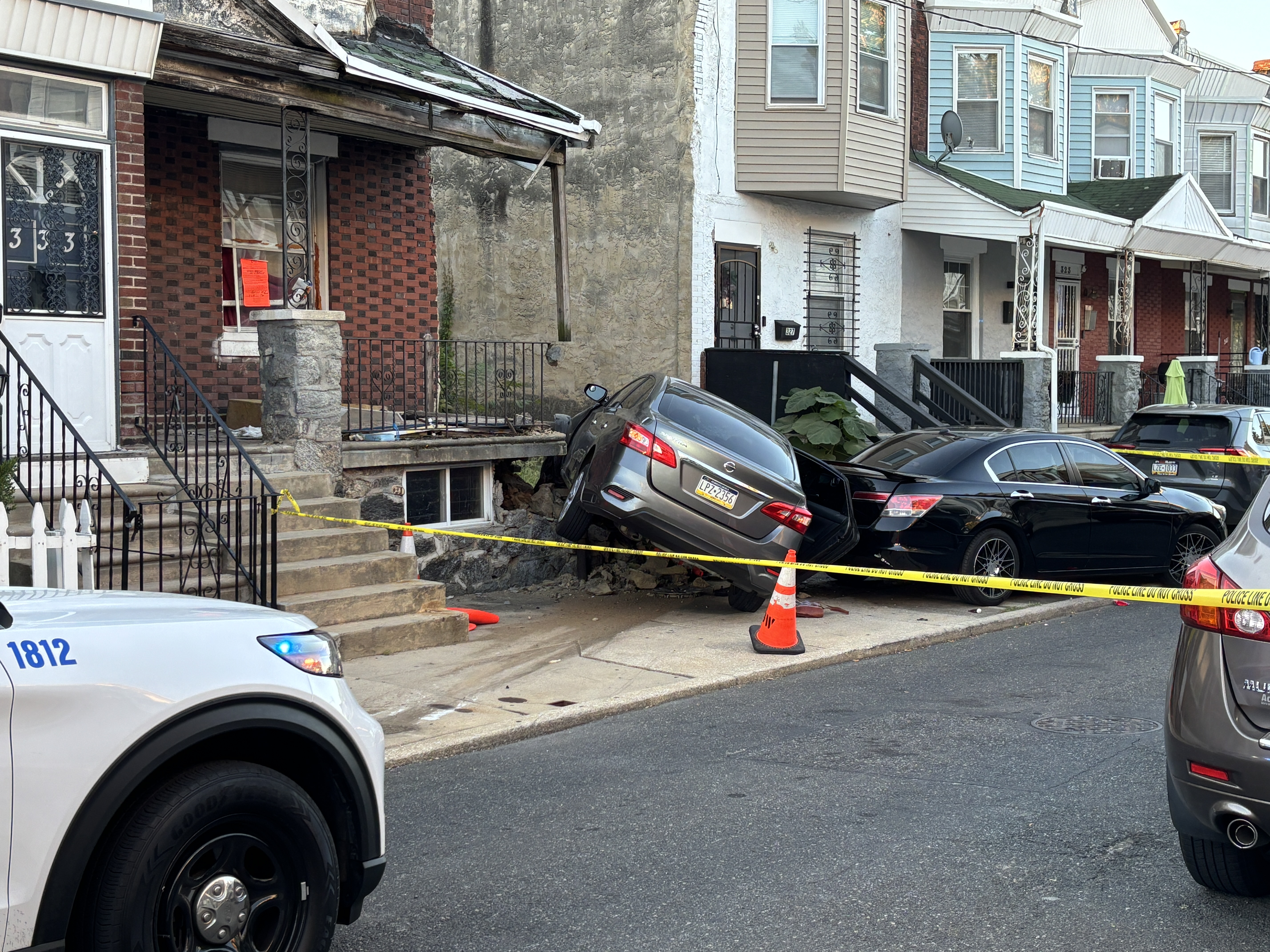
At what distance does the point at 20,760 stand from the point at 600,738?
14.6ft

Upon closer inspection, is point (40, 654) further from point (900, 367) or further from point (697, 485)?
point (900, 367)

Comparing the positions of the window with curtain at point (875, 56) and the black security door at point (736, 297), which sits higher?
the window with curtain at point (875, 56)

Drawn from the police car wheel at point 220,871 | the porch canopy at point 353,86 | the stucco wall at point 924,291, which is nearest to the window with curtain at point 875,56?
the stucco wall at point 924,291

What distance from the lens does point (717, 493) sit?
9914 mm

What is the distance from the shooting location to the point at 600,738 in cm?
725

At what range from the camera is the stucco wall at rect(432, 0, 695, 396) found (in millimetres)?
16719

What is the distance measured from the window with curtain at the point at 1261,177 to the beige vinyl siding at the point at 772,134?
14.9 m

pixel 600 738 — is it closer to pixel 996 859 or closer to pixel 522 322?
pixel 996 859

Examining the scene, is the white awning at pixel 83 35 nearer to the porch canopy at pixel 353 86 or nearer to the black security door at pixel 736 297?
the porch canopy at pixel 353 86

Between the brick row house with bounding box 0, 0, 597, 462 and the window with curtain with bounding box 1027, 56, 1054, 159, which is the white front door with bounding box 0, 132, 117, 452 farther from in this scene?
the window with curtain with bounding box 1027, 56, 1054, 159

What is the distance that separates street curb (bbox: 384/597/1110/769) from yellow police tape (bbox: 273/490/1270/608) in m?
0.57

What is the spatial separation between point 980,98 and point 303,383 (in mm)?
14315

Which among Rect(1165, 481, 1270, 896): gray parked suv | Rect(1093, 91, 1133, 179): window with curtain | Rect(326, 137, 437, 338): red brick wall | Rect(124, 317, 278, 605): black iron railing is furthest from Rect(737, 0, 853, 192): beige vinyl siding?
Rect(1165, 481, 1270, 896): gray parked suv

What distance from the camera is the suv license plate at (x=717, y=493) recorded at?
32.4 ft
